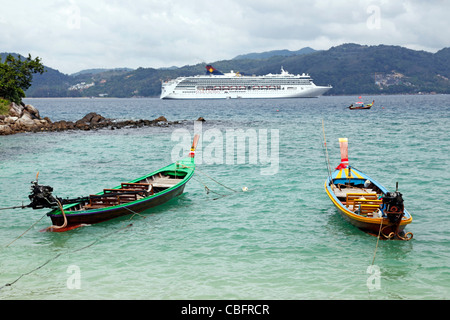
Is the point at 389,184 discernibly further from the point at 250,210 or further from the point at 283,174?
the point at 250,210

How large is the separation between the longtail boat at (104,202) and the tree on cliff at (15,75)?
134 feet

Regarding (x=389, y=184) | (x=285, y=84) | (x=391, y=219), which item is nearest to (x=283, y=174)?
→ (x=389, y=184)

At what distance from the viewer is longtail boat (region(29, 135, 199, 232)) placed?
48.5ft

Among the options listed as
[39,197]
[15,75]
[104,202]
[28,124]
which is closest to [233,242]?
[104,202]

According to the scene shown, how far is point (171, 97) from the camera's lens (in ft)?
543

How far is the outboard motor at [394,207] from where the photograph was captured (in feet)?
42.2

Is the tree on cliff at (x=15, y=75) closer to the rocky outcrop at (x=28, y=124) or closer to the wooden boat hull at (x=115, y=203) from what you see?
the rocky outcrop at (x=28, y=124)

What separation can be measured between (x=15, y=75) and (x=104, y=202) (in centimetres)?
4597

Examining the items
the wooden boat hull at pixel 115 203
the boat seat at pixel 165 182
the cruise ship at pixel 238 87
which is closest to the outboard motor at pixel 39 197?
the wooden boat hull at pixel 115 203

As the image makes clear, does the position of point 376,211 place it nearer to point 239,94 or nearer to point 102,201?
point 102,201

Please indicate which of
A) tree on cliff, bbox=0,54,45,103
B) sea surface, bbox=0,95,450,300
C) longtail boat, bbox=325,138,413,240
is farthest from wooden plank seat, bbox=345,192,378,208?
tree on cliff, bbox=0,54,45,103

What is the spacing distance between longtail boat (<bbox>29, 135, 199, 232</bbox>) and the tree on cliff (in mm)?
40876

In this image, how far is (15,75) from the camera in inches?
2184

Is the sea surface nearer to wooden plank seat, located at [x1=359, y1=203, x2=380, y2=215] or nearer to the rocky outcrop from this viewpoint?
wooden plank seat, located at [x1=359, y1=203, x2=380, y2=215]
